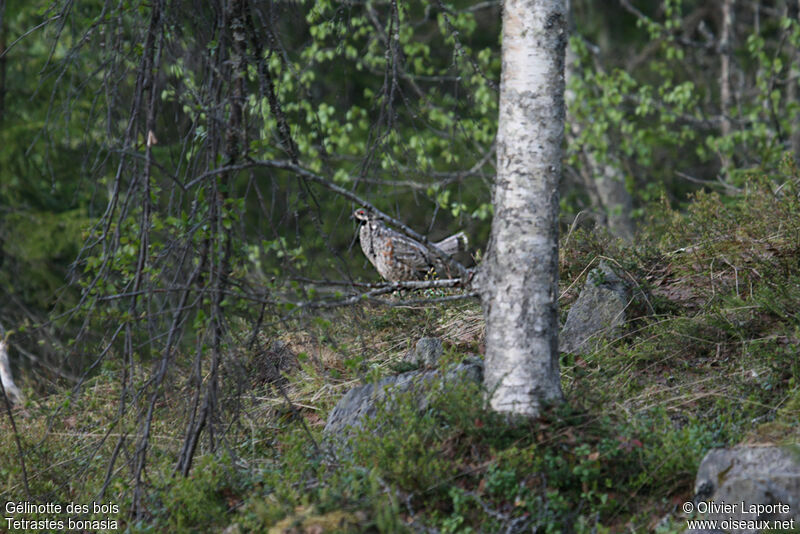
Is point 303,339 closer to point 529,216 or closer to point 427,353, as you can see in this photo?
point 427,353

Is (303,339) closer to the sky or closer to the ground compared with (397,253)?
closer to the ground

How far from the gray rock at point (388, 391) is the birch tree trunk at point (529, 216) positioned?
435 mm

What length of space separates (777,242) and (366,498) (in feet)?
12.4

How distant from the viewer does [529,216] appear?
3.94 metres

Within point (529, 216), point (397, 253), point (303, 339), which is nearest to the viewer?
point (529, 216)

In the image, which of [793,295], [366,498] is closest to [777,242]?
[793,295]

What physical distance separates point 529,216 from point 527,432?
111 cm

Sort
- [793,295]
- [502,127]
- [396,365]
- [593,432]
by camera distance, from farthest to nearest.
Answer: [396,365] → [793,295] → [502,127] → [593,432]

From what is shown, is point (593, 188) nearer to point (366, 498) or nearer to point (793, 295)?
point (793, 295)

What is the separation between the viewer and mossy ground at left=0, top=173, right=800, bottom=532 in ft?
11.7

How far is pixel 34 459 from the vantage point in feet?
17.8

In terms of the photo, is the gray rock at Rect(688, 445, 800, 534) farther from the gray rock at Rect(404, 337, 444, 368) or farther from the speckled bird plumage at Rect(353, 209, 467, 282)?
the speckled bird plumage at Rect(353, 209, 467, 282)

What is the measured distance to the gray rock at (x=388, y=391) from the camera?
14.3 ft

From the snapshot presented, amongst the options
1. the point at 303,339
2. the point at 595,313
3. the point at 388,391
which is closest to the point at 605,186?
the point at 595,313
